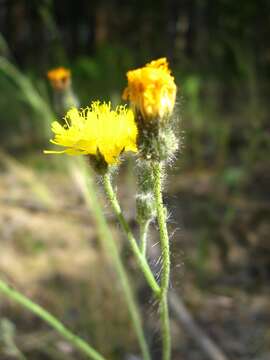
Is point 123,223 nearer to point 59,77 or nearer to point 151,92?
point 151,92

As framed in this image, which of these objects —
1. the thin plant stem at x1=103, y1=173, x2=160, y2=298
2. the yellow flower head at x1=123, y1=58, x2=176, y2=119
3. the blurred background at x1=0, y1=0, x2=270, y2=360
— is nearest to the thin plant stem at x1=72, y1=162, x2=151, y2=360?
the blurred background at x1=0, y1=0, x2=270, y2=360

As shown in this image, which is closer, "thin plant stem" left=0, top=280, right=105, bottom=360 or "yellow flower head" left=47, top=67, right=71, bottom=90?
"thin plant stem" left=0, top=280, right=105, bottom=360

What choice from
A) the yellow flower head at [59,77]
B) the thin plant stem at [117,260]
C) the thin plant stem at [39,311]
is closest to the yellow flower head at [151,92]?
the thin plant stem at [117,260]

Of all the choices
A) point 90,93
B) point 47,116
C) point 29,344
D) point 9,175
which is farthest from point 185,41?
point 29,344

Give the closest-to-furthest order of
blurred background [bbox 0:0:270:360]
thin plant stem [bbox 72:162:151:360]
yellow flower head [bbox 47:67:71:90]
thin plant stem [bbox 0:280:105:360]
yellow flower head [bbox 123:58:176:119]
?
yellow flower head [bbox 123:58:176:119] → thin plant stem [bbox 0:280:105:360] → thin plant stem [bbox 72:162:151:360] → yellow flower head [bbox 47:67:71:90] → blurred background [bbox 0:0:270:360]

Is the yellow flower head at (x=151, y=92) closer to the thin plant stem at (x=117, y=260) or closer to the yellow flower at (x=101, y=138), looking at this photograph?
the yellow flower at (x=101, y=138)

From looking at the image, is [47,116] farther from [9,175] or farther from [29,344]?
[9,175]

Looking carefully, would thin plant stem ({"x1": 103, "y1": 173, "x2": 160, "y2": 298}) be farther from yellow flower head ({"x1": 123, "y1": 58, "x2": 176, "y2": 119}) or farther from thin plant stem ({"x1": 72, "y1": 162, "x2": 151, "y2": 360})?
thin plant stem ({"x1": 72, "y1": 162, "x2": 151, "y2": 360})
